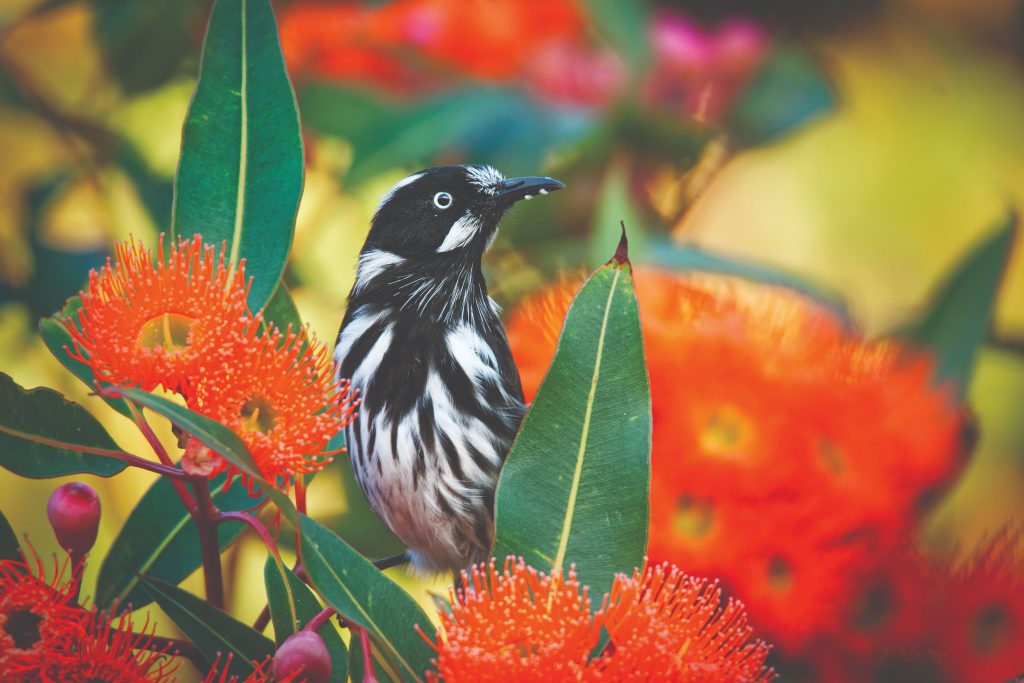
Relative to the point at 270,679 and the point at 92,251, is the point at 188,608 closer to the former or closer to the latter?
the point at 270,679

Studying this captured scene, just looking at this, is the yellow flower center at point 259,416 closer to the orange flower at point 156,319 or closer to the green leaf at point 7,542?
the orange flower at point 156,319

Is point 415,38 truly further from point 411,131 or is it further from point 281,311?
point 281,311

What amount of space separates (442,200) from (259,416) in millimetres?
822

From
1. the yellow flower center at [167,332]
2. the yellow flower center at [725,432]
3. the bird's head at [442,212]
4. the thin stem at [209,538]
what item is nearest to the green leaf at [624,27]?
the bird's head at [442,212]

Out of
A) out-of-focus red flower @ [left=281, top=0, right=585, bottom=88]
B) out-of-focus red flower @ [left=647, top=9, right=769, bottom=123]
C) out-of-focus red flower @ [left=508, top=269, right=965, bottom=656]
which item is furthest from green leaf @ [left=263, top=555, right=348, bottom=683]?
out-of-focus red flower @ [left=647, top=9, right=769, bottom=123]

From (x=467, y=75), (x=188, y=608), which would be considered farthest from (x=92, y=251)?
(x=188, y=608)

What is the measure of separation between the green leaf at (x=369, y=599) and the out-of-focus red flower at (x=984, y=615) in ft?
3.07

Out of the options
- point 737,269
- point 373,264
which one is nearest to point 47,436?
point 373,264

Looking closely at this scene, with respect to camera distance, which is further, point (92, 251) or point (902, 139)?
point (902, 139)

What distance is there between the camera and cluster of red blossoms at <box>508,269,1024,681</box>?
160cm

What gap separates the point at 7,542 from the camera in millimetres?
1236

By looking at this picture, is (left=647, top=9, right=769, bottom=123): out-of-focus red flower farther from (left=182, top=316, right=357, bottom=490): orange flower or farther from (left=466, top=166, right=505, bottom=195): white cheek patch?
(left=182, top=316, right=357, bottom=490): orange flower

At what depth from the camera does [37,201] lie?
2826mm

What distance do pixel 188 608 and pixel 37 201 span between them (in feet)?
6.38
